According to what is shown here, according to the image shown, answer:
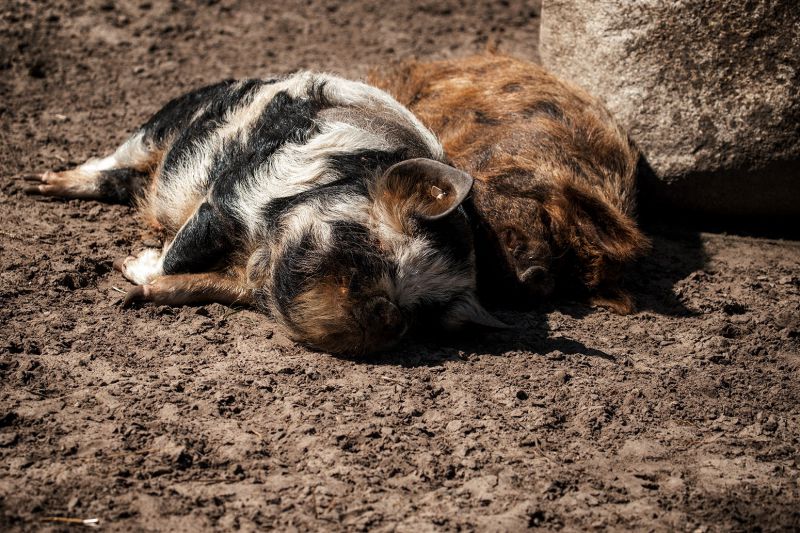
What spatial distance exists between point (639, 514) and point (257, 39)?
18.6ft

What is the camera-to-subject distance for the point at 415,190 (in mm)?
4039

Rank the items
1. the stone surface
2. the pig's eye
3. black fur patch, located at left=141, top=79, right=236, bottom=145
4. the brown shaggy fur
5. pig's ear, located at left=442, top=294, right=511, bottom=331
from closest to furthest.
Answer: the pig's eye
pig's ear, located at left=442, top=294, right=511, bottom=331
the brown shaggy fur
the stone surface
black fur patch, located at left=141, top=79, right=236, bottom=145

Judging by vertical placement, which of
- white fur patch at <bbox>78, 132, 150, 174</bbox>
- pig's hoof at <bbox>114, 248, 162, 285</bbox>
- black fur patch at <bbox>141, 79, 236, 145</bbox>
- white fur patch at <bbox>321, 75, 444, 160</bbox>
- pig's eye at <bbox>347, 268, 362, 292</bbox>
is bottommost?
pig's hoof at <bbox>114, 248, 162, 285</bbox>

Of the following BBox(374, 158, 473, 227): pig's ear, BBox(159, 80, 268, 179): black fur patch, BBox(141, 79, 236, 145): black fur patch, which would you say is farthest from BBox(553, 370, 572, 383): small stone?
BBox(141, 79, 236, 145): black fur patch

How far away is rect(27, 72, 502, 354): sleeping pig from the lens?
394 cm

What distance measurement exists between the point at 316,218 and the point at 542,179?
1.24 m

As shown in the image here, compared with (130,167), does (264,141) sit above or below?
above

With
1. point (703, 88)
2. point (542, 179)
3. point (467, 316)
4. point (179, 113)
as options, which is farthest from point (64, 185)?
point (703, 88)

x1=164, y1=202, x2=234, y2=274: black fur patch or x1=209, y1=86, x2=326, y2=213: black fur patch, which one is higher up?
x1=209, y1=86, x2=326, y2=213: black fur patch

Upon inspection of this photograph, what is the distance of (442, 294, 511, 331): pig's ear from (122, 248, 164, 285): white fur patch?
4.81 ft

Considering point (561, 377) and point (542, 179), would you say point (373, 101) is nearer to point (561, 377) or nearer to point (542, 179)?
point (542, 179)

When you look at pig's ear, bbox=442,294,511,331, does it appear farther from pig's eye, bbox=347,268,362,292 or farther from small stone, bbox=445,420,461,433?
small stone, bbox=445,420,461,433

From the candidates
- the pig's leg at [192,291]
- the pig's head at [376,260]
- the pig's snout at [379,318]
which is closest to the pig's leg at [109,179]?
the pig's leg at [192,291]

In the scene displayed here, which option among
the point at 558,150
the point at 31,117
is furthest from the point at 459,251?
the point at 31,117
